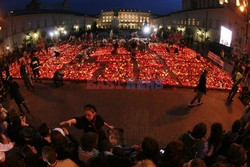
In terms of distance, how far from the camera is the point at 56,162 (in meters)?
5.03

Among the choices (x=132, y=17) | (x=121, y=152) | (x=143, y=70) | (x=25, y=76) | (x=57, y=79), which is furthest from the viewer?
(x=132, y=17)

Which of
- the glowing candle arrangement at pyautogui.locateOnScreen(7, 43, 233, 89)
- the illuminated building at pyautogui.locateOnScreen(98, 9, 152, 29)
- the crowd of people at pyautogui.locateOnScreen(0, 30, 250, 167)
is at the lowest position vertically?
the glowing candle arrangement at pyautogui.locateOnScreen(7, 43, 233, 89)

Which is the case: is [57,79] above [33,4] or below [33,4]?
below

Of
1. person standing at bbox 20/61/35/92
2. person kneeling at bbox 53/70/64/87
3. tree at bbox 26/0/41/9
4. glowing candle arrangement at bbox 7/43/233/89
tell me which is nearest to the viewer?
person standing at bbox 20/61/35/92

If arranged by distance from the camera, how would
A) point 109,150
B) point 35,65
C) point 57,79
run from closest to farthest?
point 109,150, point 57,79, point 35,65

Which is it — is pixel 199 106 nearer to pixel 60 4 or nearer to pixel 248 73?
pixel 248 73

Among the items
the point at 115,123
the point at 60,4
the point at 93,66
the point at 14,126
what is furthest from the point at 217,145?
the point at 60,4

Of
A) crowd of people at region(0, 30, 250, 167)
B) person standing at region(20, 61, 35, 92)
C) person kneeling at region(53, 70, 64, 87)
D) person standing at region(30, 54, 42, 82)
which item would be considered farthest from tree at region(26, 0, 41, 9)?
crowd of people at region(0, 30, 250, 167)

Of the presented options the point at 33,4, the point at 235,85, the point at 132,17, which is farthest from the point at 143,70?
the point at 132,17

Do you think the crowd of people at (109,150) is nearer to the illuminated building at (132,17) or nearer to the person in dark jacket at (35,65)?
the person in dark jacket at (35,65)

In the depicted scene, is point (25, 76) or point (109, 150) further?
point (25, 76)

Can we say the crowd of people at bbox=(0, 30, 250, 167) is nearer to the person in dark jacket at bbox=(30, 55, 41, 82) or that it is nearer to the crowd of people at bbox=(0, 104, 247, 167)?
the crowd of people at bbox=(0, 104, 247, 167)

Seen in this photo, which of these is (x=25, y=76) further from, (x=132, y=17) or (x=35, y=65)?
(x=132, y=17)

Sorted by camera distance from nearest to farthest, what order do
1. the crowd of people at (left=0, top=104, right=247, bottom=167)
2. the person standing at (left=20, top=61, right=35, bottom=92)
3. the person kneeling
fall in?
1. the crowd of people at (left=0, top=104, right=247, bottom=167)
2. the person standing at (left=20, top=61, right=35, bottom=92)
3. the person kneeling
